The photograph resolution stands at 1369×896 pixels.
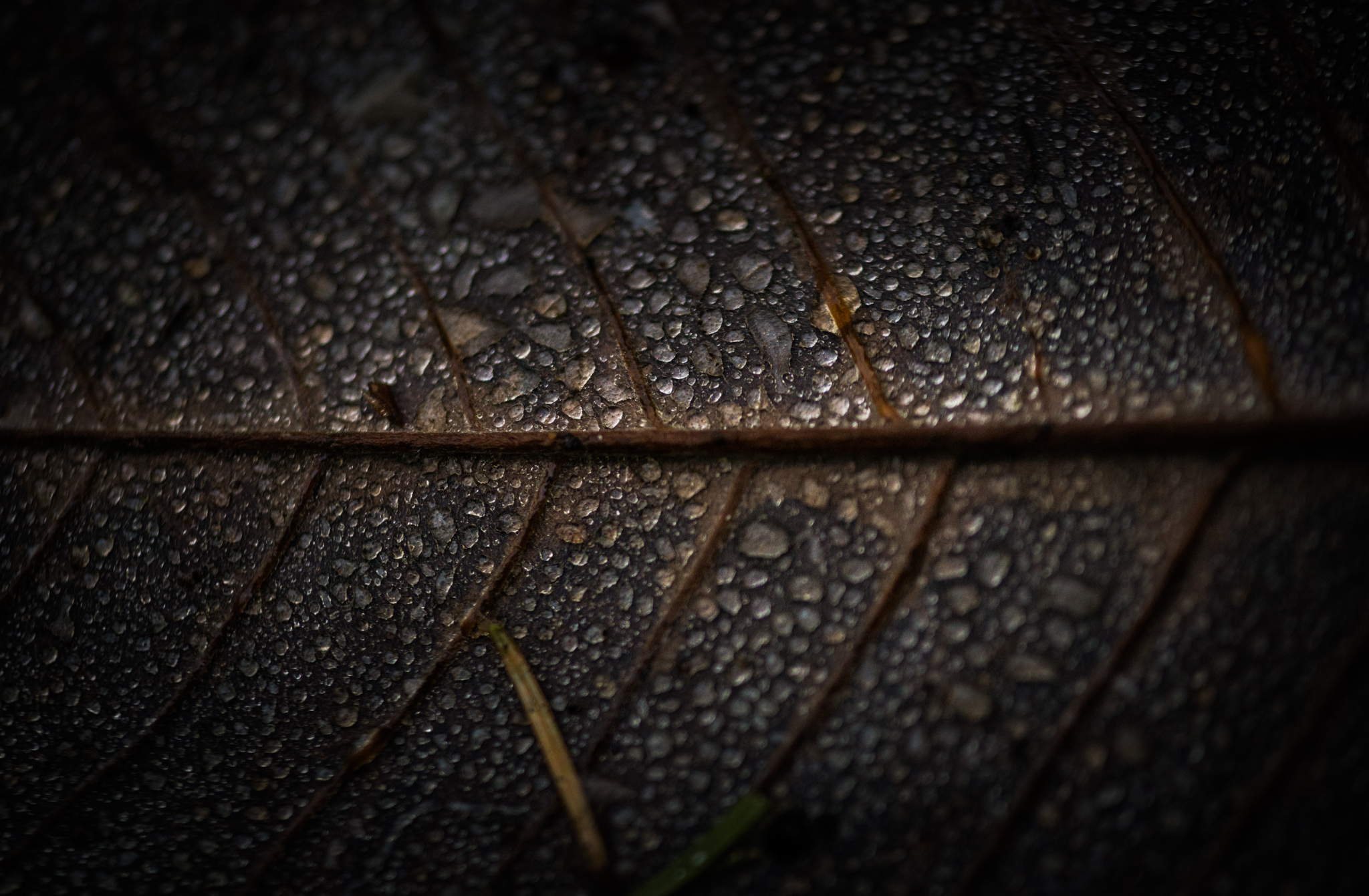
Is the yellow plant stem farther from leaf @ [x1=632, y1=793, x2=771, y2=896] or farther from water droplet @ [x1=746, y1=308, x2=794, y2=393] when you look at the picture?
water droplet @ [x1=746, y1=308, x2=794, y2=393]

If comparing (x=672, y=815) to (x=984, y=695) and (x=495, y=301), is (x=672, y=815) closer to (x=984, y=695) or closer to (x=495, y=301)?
(x=984, y=695)

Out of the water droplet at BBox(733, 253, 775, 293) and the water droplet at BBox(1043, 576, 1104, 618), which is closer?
the water droplet at BBox(1043, 576, 1104, 618)

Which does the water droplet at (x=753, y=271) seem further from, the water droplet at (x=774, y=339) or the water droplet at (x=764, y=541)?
the water droplet at (x=764, y=541)

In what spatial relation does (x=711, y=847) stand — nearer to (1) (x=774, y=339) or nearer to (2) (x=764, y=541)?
(2) (x=764, y=541)

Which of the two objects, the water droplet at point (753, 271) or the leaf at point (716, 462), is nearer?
the leaf at point (716, 462)

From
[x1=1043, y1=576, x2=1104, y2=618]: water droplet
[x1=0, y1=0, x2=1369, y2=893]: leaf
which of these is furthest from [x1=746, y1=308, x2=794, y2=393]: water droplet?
[x1=1043, y1=576, x2=1104, y2=618]: water droplet

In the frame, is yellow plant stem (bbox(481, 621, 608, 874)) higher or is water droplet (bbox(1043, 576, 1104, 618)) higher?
water droplet (bbox(1043, 576, 1104, 618))

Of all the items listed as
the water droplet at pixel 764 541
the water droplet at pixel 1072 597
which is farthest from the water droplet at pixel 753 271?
the water droplet at pixel 1072 597

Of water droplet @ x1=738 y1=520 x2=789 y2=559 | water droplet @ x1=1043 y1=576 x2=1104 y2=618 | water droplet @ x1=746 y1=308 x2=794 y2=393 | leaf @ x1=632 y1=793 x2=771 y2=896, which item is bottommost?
leaf @ x1=632 y1=793 x2=771 y2=896
